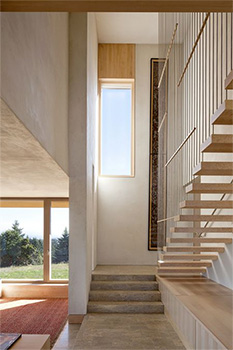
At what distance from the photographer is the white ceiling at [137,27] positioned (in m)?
9.44

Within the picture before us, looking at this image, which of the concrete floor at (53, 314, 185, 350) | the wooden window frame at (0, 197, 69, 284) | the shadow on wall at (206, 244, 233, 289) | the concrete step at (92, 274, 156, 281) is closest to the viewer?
the concrete floor at (53, 314, 185, 350)

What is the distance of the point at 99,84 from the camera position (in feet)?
35.5

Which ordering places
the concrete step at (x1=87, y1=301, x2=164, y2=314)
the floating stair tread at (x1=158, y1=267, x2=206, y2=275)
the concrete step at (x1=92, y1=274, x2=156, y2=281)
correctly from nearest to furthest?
the concrete step at (x1=87, y1=301, x2=164, y2=314) < the floating stair tread at (x1=158, y1=267, x2=206, y2=275) < the concrete step at (x1=92, y1=274, x2=156, y2=281)

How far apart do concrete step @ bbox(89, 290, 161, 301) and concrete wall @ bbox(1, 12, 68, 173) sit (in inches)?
107

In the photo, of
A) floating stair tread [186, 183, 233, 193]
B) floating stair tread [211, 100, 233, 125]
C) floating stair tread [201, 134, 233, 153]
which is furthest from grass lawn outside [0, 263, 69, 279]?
floating stair tread [211, 100, 233, 125]

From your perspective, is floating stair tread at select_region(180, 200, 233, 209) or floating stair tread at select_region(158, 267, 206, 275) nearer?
floating stair tread at select_region(180, 200, 233, 209)

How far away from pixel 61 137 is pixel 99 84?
5.15 m

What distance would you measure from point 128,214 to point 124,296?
3.02 meters

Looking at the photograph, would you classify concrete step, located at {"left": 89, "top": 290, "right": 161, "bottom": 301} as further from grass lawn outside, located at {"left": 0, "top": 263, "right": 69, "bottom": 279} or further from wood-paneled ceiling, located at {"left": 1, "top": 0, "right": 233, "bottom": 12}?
wood-paneled ceiling, located at {"left": 1, "top": 0, "right": 233, "bottom": 12}

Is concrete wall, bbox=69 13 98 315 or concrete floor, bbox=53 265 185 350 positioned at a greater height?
concrete wall, bbox=69 13 98 315

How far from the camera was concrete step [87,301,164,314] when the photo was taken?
24.2ft

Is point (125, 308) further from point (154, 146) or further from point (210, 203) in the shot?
point (154, 146)

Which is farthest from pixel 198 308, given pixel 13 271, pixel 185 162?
pixel 13 271

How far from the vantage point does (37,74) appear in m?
3.81
